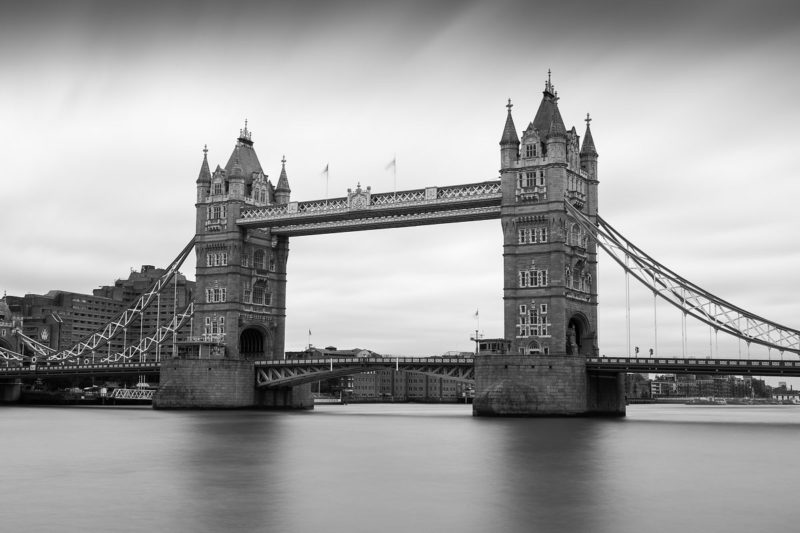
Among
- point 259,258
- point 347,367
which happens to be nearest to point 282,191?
point 259,258

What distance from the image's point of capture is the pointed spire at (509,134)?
297 ft

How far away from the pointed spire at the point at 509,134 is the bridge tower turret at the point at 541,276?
0.35 ft

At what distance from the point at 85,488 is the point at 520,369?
52.8 meters

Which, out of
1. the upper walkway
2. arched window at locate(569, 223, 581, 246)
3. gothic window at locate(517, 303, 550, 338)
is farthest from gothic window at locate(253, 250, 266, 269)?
arched window at locate(569, 223, 581, 246)

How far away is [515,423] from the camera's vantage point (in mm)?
73938

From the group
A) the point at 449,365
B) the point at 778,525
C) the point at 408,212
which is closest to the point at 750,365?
the point at 449,365

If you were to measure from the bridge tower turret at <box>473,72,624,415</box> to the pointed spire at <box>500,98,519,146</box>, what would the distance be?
0.11 metres

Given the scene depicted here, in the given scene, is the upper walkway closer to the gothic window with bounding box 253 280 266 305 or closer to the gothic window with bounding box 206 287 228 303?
the gothic window with bounding box 253 280 266 305

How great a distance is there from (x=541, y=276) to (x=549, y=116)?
50.2 feet

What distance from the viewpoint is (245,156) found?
113 m

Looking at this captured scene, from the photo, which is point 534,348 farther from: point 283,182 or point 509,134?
point 283,182

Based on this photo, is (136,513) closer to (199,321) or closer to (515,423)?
(515,423)

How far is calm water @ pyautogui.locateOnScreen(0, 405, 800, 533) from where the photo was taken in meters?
29.5

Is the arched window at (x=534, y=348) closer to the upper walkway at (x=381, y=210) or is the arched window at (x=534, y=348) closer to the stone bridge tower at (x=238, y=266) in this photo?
the upper walkway at (x=381, y=210)
